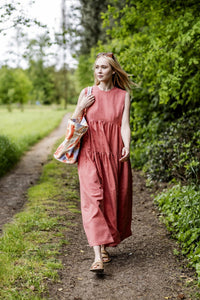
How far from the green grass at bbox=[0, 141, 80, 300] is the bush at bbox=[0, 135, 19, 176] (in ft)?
6.88

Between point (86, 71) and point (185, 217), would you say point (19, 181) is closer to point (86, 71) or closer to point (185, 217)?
point (185, 217)

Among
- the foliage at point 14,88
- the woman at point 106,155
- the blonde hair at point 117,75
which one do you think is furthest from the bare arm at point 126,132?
the foliage at point 14,88

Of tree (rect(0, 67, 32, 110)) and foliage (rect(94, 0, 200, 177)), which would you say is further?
tree (rect(0, 67, 32, 110))

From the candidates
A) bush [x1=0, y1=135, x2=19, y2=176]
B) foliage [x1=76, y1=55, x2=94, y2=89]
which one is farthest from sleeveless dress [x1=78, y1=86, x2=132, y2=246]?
foliage [x1=76, y1=55, x2=94, y2=89]

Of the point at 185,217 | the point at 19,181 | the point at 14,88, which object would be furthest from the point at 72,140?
the point at 14,88

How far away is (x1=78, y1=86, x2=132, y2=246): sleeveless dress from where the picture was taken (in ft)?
12.5

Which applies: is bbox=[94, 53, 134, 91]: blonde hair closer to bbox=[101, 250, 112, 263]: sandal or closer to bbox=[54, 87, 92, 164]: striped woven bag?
bbox=[54, 87, 92, 164]: striped woven bag

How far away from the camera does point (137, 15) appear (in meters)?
7.35

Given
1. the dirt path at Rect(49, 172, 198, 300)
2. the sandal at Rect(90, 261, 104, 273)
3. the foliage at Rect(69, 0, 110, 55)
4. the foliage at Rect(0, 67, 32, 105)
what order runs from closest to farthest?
the dirt path at Rect(49, 172, 198, 300), the sandal at Rect(90, 261, 104, 273), the foliage at Rect(69, 0, 110, 55), the foliage at Rect(0, 67, 32, 105)

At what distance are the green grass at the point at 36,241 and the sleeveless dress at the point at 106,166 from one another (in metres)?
0.68

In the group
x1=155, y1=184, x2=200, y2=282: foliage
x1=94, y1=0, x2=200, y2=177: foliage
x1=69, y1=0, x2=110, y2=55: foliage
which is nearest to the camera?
x1=155, y1=184, x2=200, y2=282: foliage

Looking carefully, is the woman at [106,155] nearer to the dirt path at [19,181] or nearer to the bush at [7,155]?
the dirt path at [19,181]

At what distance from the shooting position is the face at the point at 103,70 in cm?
399

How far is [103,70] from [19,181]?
516 centimetres
